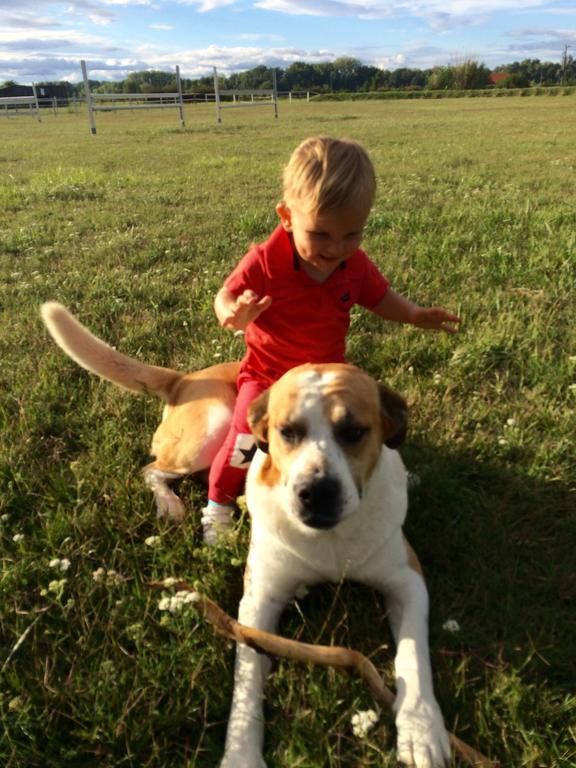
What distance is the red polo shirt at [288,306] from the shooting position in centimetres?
344

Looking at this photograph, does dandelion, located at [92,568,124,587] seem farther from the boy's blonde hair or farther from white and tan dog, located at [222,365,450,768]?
the boy's blonde hair

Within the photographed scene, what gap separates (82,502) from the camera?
3043 mm

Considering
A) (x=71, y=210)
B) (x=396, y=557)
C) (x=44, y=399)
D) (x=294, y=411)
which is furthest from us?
(x=71, y=210)

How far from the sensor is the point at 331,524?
225cm

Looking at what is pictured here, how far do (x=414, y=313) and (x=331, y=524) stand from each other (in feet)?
5.97

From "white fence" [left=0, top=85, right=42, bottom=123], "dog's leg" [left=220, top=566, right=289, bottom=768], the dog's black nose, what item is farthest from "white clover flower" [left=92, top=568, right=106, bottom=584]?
"white fence" [left=0, top=85, right=42, bottom=123]

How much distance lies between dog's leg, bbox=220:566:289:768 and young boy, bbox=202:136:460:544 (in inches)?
19.7

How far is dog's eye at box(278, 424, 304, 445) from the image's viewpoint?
234 centimetres

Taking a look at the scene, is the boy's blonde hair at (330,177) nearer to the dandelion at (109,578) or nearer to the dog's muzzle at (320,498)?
the dog's muzzle at (320,498)

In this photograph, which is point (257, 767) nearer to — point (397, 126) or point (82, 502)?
point (82, 502)

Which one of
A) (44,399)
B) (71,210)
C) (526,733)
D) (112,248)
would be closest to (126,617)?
(526,733)

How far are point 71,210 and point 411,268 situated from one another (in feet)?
19.4

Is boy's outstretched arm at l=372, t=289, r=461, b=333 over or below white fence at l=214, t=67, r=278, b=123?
below

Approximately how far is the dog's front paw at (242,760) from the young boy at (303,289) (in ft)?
3.48
